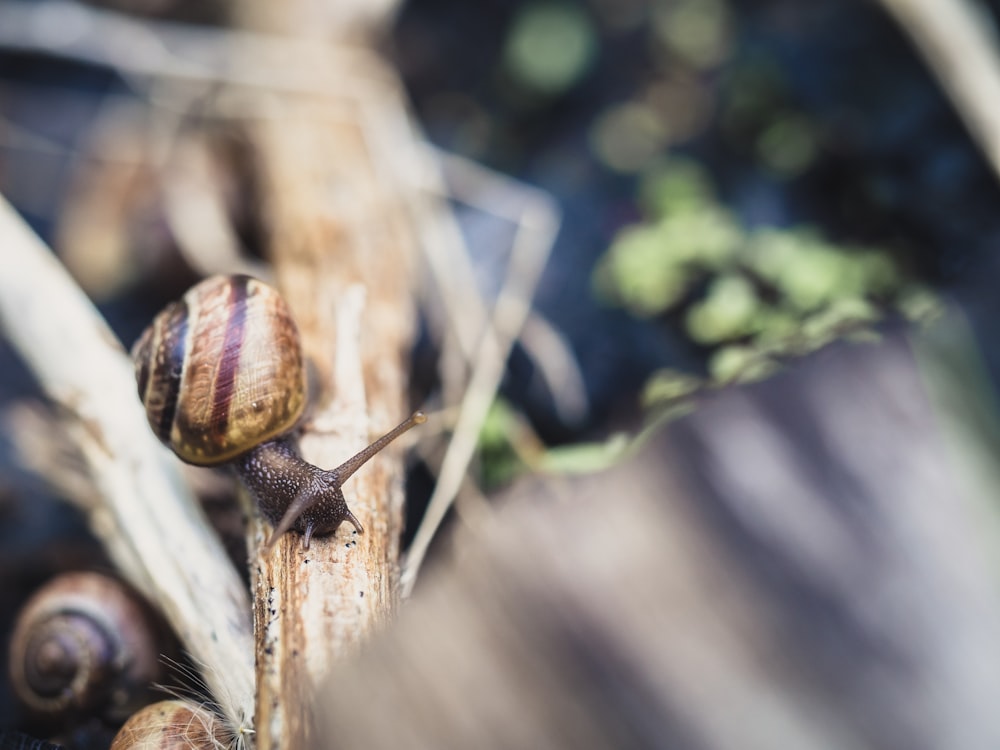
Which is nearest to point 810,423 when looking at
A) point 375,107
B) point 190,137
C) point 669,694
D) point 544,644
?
point 669,694

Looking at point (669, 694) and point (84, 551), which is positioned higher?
point (84, 551)

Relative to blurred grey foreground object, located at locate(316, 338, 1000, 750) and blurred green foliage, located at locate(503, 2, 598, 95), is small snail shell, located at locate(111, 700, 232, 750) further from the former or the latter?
blurred green foliage, located at locate(503, 2, 598, 95)

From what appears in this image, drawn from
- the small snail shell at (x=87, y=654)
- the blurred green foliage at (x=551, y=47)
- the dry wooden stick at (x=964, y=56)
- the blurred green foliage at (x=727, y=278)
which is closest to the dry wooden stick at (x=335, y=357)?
the small snail shell at (x=87, y=654)

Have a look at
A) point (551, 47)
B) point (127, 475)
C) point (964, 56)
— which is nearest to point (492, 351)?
point (127, 475)

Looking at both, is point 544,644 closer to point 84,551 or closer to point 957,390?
point 957,390

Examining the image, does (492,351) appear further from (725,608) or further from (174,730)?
(174,730)
